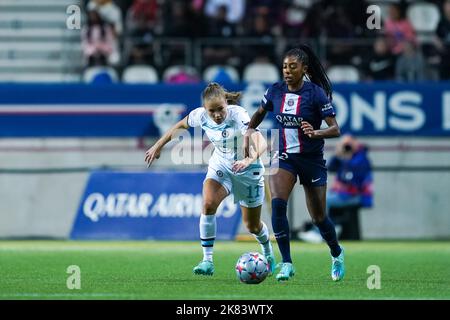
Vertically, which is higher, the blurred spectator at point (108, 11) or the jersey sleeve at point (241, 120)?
the blurred spectator at point (108, 11)

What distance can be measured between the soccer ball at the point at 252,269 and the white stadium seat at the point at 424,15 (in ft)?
42.2

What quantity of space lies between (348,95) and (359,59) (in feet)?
5.56

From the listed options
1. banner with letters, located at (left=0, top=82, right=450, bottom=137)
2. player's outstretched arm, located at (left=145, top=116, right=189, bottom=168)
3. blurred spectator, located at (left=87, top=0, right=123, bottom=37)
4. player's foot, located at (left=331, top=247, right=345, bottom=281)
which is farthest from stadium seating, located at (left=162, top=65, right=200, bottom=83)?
player's foot, located at (left=331, top=247, right=345, bottom=281)

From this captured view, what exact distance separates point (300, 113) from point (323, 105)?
243mm

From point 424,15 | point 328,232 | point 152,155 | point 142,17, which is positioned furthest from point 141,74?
point 328,232

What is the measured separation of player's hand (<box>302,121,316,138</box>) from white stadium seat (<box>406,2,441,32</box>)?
40.7ft

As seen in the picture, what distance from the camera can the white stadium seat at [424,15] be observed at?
2312 centimetres

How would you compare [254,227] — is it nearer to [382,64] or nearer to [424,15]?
[382,64]

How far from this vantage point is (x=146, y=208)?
19.3m

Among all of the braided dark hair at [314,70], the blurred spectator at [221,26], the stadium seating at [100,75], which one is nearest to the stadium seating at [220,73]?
the blurred spectator at [221,26]

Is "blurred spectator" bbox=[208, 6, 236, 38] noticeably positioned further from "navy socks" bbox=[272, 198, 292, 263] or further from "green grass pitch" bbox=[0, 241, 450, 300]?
"navy socks" bbox=[272, 198, 292, 263]

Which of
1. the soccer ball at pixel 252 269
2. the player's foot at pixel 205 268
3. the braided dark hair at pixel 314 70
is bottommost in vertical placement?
the player's foot at pixel 205 268

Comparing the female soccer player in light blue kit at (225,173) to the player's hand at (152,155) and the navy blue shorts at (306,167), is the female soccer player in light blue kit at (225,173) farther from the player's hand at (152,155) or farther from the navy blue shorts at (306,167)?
the navy blue shorts at (306,167)
